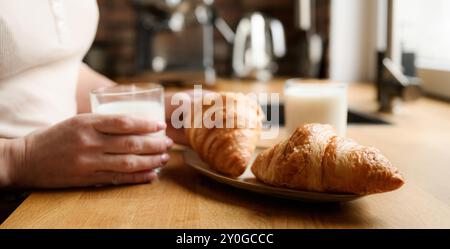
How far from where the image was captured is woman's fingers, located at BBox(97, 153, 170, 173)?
63 centimetres

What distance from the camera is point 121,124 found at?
0.62 meters

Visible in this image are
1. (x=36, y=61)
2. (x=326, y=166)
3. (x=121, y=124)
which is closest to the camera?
(x=326, y=166)

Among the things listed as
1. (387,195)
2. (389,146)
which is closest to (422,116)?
(389,146)

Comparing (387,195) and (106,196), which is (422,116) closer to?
(387,195)

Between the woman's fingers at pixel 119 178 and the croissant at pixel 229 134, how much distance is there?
0.09 metres

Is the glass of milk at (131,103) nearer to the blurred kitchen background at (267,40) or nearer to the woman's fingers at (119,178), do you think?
the woman's fingers at (119,178)

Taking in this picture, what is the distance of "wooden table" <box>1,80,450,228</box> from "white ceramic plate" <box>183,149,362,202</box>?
0.02m

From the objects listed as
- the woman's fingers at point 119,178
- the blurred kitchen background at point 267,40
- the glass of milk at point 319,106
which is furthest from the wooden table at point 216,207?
the blurred kitchen background at point 267,40

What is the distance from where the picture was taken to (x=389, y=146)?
849 mm

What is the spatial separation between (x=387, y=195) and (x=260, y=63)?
1.70m

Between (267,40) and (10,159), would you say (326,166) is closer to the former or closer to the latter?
(10,159)

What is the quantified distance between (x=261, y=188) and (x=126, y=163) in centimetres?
20

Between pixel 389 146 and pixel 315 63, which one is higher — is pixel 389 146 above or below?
below

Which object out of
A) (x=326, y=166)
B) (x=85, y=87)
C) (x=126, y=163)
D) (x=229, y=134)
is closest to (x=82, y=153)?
(x=126, y=163)
